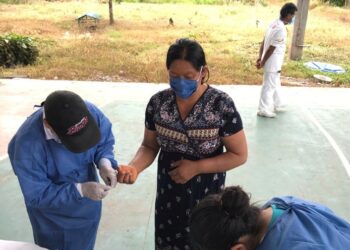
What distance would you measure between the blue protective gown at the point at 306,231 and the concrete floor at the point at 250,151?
72.2 inches

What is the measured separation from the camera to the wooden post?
9.10m

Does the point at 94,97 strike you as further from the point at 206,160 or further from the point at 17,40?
the point at 206,160

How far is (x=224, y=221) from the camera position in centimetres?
116

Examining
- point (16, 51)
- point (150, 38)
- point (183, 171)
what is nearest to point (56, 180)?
point (183, 171)

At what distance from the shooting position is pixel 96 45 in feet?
37.1

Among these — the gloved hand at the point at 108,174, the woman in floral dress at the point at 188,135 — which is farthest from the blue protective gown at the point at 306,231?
the gloved hand at the point at 108,174

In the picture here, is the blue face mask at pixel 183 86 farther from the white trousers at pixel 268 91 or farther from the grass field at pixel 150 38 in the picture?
the grass field at pixel 150 38

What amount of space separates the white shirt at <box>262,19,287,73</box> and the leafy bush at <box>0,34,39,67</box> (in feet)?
19.4

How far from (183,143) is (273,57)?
3.79 m

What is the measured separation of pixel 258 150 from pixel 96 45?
7.85 meters

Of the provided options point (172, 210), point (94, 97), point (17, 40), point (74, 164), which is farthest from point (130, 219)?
point (17, 40)

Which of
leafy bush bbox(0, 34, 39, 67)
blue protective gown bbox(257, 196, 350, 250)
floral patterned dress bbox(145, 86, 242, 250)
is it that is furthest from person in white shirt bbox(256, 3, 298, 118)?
leafy bush bbox(0, 34, 39, 67)

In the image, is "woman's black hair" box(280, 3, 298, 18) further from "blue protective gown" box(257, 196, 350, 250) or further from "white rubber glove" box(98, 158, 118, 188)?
"blue protective gown" box(257, 196, 350, 250)

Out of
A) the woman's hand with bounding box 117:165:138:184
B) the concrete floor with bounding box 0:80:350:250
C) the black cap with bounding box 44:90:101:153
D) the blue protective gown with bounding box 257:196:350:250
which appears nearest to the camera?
the blue protective gown with bounding box 257:196:350:250
